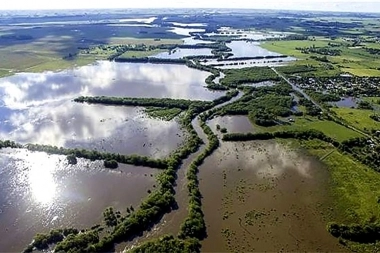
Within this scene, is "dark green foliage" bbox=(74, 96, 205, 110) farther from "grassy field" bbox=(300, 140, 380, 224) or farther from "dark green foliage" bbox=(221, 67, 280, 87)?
"grassy field" bbox=(300, 140, 380, 224)

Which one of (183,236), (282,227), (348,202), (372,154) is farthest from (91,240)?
(372,154)

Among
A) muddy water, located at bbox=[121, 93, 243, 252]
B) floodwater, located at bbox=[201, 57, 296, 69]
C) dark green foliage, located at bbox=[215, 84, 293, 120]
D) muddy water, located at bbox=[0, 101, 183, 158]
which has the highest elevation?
dark green foliage, located at bbox=[215, 84, 293, 120]

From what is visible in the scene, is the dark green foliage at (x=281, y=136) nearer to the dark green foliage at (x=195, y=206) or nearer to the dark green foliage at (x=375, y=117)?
the dark green foliage at (x=195, y=206)

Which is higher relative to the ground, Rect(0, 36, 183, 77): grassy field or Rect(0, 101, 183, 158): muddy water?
Rect(0, 101, 183, 158): muddy water

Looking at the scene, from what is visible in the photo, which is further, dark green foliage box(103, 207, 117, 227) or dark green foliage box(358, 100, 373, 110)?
dark green foliage box(358, 100, 373, 110)

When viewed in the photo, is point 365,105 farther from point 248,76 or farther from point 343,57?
point 343,57

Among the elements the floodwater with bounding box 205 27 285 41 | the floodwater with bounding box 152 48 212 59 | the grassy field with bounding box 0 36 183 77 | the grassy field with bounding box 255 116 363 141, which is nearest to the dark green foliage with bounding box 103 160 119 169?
the grassy field with bounding box 255 116 363 141

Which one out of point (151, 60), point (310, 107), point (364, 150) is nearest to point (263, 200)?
point (364, 150)
